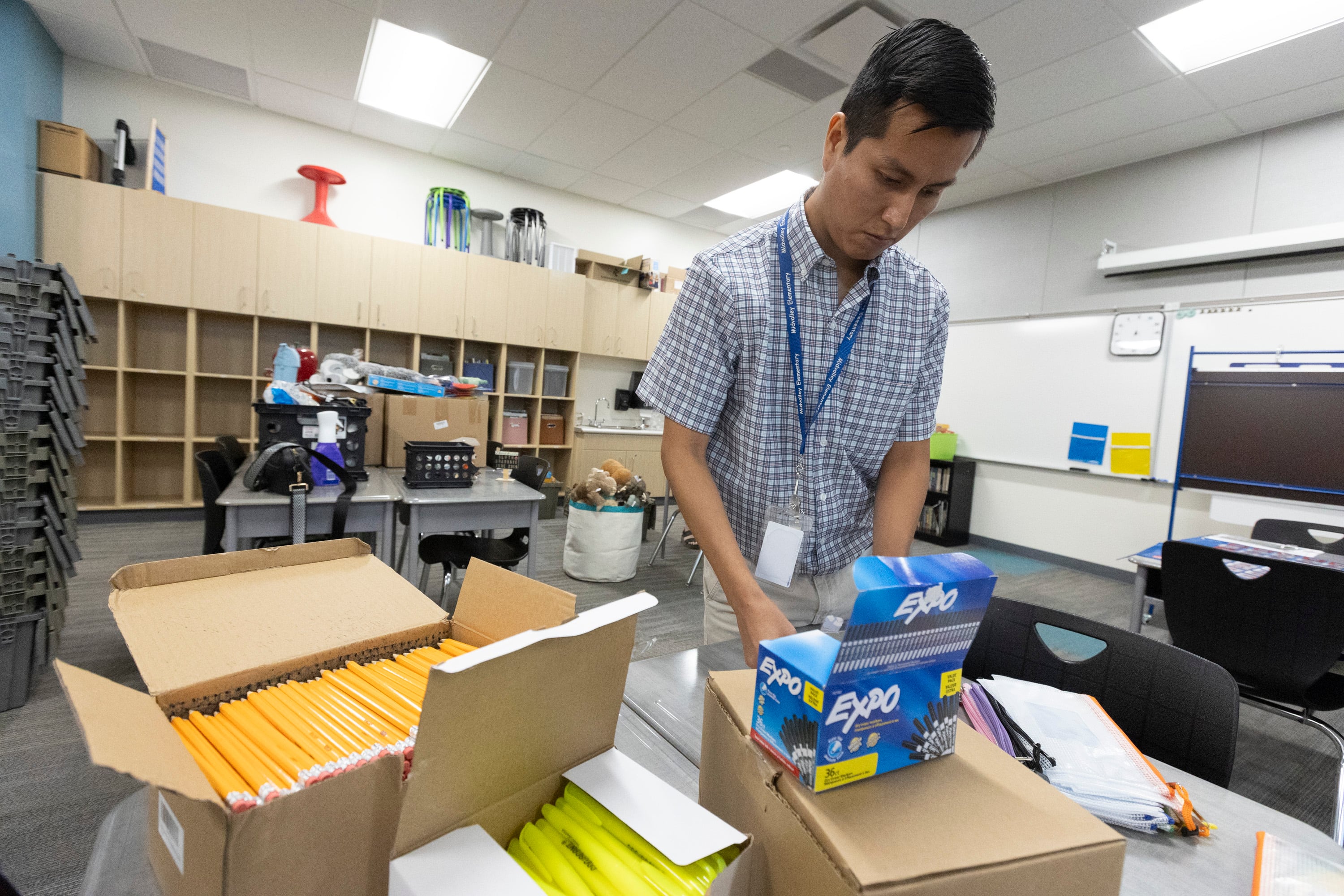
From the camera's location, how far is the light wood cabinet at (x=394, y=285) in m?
4.96

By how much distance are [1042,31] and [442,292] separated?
4585mm

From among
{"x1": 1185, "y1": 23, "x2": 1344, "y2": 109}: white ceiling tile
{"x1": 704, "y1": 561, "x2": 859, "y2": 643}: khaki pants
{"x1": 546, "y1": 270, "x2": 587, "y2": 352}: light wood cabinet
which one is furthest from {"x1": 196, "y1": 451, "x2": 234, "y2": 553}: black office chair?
{"x1": 1185, "y1": 23, "x2": 1344, "y2": 109}: white ceiling tile

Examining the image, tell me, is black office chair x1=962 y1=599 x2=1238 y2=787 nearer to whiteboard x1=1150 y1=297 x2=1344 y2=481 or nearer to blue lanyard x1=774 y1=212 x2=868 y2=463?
blue lanyard x1=774 y1=212 x2=868 y2=463

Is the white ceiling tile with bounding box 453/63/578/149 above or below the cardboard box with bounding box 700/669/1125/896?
above

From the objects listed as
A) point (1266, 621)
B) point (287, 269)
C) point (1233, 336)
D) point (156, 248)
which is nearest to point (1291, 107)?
point (1233, 336)

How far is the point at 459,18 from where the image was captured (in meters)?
3.31

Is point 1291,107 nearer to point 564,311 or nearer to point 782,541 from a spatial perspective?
point 782,541

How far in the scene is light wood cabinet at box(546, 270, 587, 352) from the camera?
Result: 19.0 feet

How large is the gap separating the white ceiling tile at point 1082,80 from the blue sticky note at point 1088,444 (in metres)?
2.44

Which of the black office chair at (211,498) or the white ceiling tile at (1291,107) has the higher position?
the white ceiling tile at (1291,107)

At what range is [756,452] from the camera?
104cm

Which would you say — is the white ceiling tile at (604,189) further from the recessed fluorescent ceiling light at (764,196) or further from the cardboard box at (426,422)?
the cardboard box at (426,422)

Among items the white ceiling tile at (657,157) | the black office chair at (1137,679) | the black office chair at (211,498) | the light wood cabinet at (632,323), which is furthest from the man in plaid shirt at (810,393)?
the light wood cabinet at (632,323)

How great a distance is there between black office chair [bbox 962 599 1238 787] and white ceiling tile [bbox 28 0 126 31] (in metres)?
5.31
